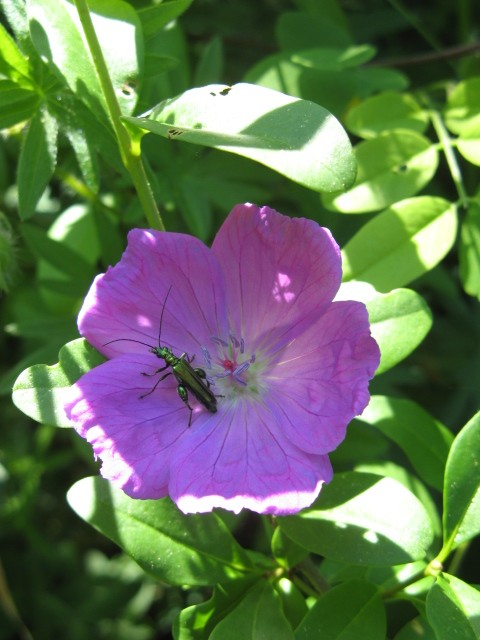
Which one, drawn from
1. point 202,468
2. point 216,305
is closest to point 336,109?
point 216,305

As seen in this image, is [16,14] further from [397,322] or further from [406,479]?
[406,479]

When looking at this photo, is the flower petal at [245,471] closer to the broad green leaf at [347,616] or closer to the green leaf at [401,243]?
the broad green leaf at [347,616]

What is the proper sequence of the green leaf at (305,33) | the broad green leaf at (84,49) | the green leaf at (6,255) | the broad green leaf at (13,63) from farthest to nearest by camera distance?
the green leaf at (305,33) → the green leaf at (6,255) → the broad green leaf at (13,63) → the broad green leaf at (84,49)

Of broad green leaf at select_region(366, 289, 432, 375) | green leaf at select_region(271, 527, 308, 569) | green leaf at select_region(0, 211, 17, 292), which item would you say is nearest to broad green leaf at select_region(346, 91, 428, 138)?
broad green leaf at select_region(366, 289, 432, 375)

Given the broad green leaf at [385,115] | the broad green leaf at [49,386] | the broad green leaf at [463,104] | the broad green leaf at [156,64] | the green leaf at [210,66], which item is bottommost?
the broad green leaf at [463,104]

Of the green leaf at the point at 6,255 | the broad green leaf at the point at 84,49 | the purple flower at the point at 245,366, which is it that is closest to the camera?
the purple flower at the point at 245,366

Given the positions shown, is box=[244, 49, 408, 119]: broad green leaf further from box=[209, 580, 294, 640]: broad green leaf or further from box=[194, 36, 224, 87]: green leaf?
box=[209, 580, 294, 640]: broad green leaf

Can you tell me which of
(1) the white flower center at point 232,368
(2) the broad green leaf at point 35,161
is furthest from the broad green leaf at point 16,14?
(1) the white flower center at point 232,368
